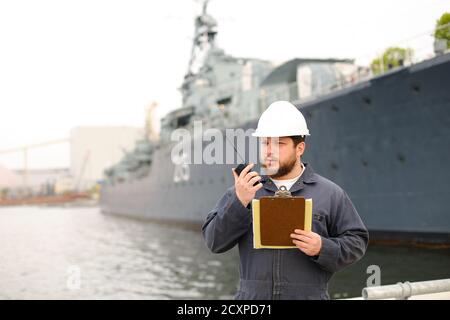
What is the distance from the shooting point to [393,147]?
13547 millimetres

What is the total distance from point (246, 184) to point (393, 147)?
12.2m

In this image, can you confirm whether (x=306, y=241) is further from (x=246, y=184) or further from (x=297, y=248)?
(x=246, y=184)

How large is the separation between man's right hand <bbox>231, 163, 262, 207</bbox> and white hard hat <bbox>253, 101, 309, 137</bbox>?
0.28 m

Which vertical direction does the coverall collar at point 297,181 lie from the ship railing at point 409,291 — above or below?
above

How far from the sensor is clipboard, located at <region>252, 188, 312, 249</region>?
2.34 metres

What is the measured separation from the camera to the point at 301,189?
2.63 metres

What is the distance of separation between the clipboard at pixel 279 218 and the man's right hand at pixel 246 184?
52 mm

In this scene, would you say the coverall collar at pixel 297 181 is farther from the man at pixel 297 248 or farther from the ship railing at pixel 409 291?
the ship railing at pixel 409 291

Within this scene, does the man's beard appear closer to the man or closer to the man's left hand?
the man

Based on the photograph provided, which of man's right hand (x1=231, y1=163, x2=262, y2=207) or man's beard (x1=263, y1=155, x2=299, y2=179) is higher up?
man's beard (x1=263, y1=155, x2=299, y2=179)

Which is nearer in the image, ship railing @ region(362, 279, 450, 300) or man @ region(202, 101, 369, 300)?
man @ region(202, 101, 369, 300)

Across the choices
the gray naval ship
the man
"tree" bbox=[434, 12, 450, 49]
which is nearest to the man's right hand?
the man

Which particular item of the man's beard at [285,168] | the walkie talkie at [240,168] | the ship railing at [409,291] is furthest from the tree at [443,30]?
the walkie talkie at [240,168]

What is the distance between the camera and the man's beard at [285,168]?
2.58 m
